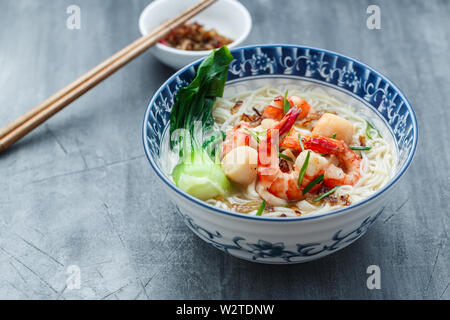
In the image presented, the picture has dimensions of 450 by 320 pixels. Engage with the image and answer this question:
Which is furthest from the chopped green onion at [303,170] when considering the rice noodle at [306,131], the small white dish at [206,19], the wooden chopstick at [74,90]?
the wooden chopstick at [74,90]

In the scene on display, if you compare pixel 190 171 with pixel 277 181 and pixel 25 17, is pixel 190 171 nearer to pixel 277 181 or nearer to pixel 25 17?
pixel 277 181

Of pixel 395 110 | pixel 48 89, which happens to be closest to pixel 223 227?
pixel 395 110

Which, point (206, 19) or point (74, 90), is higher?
point (206, 19)

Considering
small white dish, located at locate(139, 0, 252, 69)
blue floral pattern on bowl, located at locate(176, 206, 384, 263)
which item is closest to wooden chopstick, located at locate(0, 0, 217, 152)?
small white dish, located at locate(139, 0, 252, 69)

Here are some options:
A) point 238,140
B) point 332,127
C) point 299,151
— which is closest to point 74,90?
point 238,140

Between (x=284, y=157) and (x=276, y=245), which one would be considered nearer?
(x=276, y=245)

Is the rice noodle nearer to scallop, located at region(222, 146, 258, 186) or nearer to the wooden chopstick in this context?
scallop, located at region(222, 146, 258, 186)

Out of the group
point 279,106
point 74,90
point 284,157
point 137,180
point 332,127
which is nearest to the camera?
point 284,157

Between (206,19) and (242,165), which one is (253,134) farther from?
(206,19)
